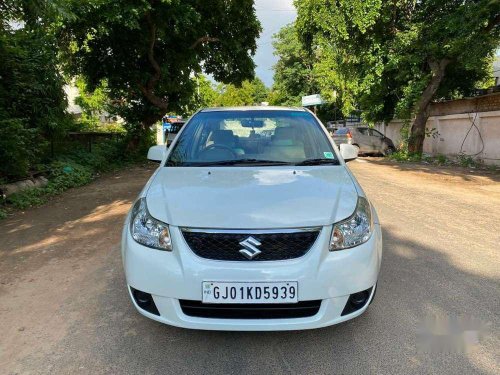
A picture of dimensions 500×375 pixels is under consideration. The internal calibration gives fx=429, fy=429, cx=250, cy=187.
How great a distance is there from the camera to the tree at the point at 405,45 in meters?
12.3

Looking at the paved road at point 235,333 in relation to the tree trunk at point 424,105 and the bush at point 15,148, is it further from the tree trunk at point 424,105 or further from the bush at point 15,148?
the tree trunk at point 424,105

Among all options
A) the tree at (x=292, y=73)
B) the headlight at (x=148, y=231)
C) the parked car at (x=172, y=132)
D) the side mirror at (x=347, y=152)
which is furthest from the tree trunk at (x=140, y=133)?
the tree at (x=292, y=73)

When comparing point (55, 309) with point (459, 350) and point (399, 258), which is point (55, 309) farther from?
point (399, 258)

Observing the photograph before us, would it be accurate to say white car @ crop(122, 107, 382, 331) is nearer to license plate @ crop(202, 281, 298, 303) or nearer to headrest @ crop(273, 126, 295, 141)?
license plate @ crop(202, 281, 298, 303)

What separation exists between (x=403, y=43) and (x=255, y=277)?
14548 mm

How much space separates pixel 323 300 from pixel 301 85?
40.9m

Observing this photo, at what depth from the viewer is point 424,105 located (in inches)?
631

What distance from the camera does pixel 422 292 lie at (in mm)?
3736

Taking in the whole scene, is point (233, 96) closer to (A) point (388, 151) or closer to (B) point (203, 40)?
(A) point (388, 151)

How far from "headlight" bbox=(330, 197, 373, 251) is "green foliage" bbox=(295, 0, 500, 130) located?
11.1 m

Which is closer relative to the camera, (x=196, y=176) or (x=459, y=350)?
(x=459, y=350)

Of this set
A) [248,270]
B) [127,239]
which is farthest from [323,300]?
[127,239]

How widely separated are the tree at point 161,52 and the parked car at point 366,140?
5.21 meters

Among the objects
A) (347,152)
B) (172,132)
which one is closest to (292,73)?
(172,132)
